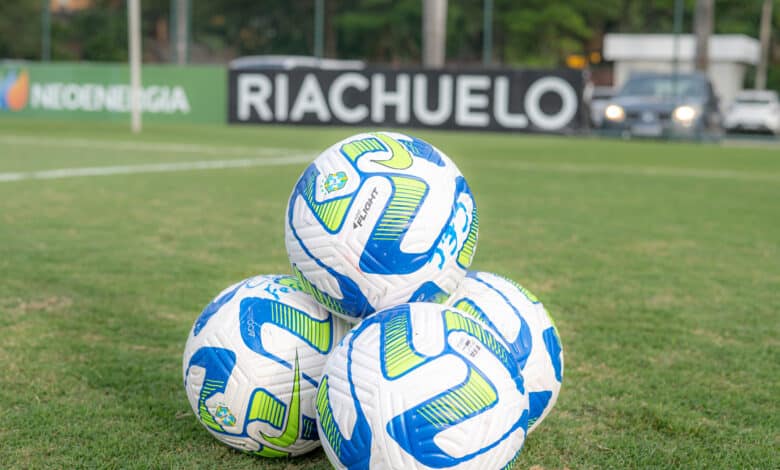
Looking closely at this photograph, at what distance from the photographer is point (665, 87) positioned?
22.4m

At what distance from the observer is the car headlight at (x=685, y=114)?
20812mm

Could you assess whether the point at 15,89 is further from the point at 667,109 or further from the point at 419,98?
the point at 667,109

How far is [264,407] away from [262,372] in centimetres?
12

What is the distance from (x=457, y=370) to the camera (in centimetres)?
271

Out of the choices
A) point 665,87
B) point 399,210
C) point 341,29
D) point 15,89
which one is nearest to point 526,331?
point 399,210

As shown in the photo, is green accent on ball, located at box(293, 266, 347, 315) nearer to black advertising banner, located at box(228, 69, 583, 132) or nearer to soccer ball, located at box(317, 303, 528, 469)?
soccer ball, located at box(317, 303, 528, 469)

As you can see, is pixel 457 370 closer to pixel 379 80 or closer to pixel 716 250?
pixel 716 250

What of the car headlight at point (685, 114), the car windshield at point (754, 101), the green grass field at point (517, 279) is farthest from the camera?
the car windshield at point (754, 101)

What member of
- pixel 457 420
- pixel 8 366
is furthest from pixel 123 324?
pixel 457 420

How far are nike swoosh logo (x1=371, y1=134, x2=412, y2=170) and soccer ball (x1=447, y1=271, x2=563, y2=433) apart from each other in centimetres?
50

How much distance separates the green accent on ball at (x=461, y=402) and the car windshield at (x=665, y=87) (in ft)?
67.4

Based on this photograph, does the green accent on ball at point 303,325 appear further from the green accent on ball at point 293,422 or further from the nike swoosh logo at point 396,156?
the nike swoosh logo at point 396,156

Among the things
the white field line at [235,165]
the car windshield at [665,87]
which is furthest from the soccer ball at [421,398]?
the car windshield at [665,87]

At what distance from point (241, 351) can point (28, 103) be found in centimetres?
2468
